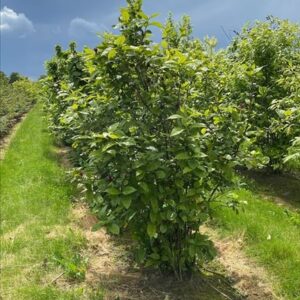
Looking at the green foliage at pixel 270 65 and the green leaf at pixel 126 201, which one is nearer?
the green leaf at pixel 126 201

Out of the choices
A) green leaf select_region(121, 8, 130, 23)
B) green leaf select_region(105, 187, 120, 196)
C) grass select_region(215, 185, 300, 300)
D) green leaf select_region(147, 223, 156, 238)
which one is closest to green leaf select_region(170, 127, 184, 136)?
green leaf select_region(105, 187, 120, 196)

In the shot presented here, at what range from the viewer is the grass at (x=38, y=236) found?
442 centimetres

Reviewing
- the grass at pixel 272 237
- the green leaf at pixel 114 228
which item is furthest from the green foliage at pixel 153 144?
the grass at pixel 272 237

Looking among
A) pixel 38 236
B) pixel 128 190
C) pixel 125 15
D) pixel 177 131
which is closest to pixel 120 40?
pixel 125 15

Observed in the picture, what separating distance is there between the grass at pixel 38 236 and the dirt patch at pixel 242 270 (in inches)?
55.8

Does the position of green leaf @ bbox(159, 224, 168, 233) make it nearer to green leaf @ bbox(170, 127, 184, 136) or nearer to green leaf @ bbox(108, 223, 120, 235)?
green leaf @ bbox(108, 223, 120, 235)

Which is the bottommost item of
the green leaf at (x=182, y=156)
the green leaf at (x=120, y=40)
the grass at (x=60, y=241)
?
the grass at (x=60, y=241)

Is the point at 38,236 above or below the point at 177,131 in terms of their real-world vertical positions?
below

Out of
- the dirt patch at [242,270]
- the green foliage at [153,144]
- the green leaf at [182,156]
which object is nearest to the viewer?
the green leaf at [182,156]

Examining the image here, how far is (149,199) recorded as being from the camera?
142 inches

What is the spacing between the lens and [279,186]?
8.98 meters

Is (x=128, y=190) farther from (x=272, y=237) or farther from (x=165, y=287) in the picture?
(x=272, y=237)

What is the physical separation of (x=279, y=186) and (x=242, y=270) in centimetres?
470

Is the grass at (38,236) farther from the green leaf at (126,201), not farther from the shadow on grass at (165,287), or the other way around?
the green leaf at (126,201)
